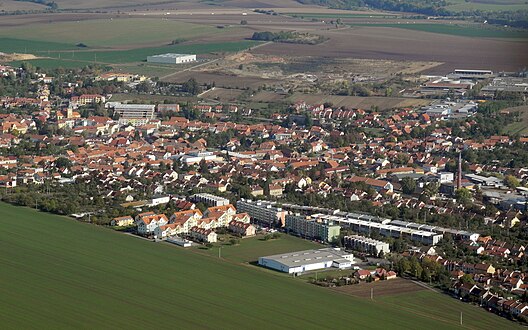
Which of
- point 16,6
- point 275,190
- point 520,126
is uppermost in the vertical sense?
point 275,190

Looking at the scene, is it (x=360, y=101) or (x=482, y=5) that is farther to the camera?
(x=482, y=5)

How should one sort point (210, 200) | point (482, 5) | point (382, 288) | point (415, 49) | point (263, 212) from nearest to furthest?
point (382, 288), point (263, 212), point (210, 200), point (415, 49), point (482, 5)

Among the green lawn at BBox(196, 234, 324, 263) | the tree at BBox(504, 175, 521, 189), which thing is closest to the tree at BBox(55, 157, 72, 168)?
the green lawn at BBox(196, 234, 324, 263)

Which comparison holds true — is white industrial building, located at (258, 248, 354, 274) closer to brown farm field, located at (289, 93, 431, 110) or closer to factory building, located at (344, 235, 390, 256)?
factory building, located at (344, 235, 390, 256)

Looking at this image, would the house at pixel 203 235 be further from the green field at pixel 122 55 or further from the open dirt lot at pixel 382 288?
the green field at pixel 122 55

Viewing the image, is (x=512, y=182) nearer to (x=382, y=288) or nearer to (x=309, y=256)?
(x=309, y=256)

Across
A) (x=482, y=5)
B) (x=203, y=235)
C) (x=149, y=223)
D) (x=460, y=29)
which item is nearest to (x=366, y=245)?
(x=203, y=235)

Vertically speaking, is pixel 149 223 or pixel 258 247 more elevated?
pixel 149 223
